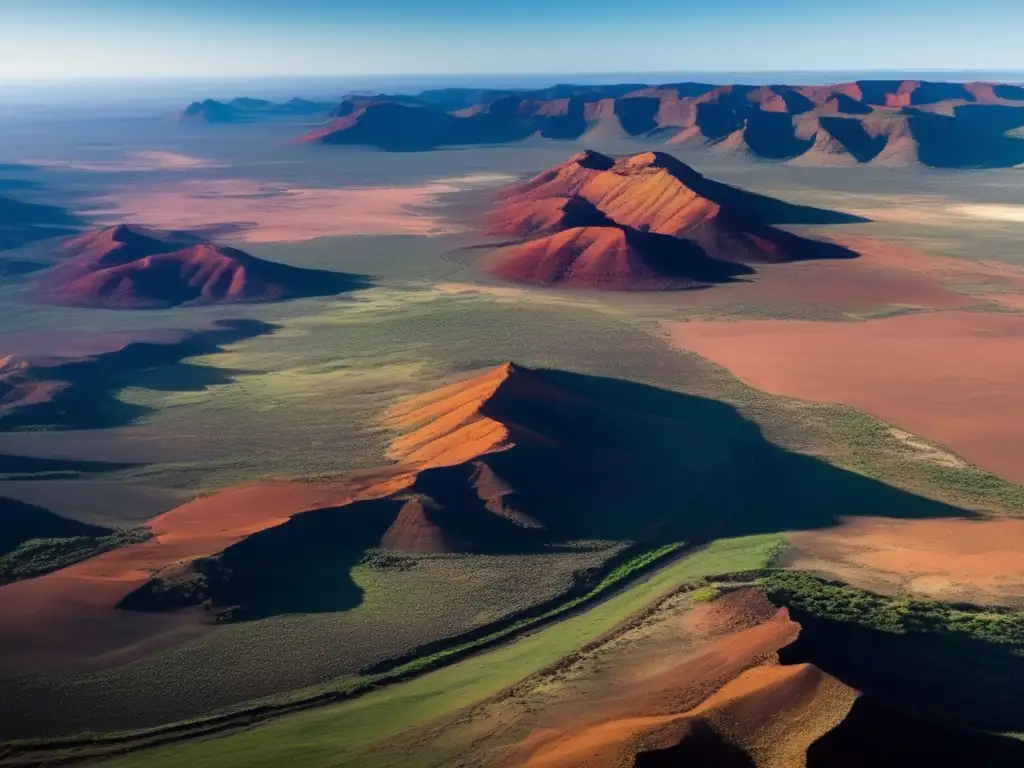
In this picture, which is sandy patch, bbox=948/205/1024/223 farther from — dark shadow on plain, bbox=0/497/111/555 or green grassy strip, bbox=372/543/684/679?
dark shadow on plain, bbox=0/497/111/555

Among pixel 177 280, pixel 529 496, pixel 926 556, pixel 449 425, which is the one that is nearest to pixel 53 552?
pixel 529 496

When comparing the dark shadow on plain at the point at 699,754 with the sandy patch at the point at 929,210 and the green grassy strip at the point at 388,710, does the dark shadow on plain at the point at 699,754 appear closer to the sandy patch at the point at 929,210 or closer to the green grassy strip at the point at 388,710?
the green grassy strip at the point at 388,710

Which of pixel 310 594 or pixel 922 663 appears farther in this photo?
pixel 310 594

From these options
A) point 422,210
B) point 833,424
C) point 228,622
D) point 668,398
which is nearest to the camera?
point 228,622

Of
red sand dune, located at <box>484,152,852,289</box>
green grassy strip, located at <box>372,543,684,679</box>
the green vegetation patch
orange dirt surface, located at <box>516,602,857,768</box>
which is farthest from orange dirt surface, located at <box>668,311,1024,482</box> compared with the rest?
the green vegetation patch

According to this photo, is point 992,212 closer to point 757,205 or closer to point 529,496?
point 757,205

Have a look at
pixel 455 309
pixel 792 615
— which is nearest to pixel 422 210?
pixel 455 309

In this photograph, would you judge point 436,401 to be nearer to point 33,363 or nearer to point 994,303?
point 33,363

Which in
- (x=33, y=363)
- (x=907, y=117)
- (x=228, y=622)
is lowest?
(x=228, y=622)
